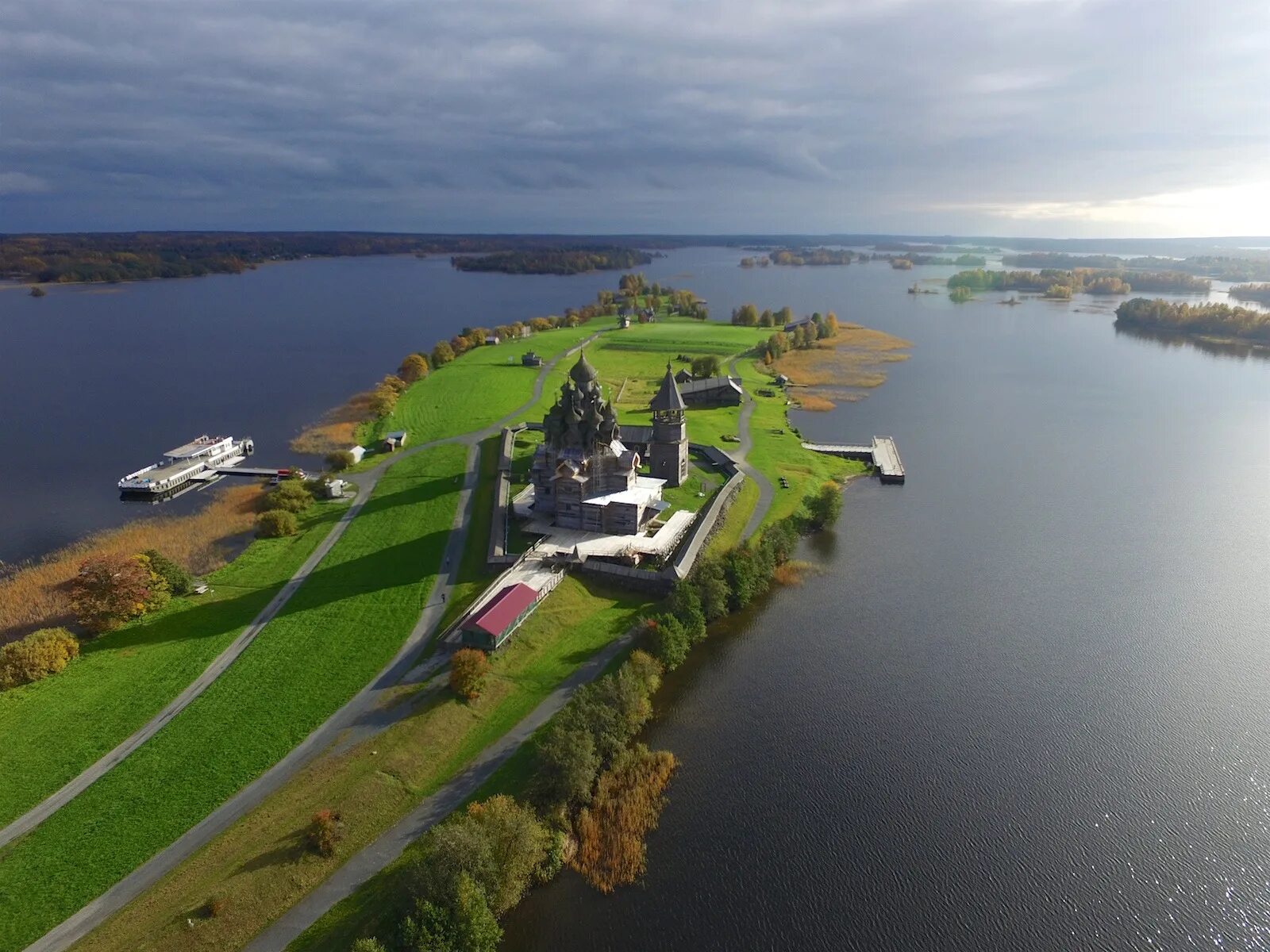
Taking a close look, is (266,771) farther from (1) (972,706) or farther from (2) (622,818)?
(1) (972,706)

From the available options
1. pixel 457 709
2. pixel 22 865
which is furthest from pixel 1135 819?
pixel 22 865

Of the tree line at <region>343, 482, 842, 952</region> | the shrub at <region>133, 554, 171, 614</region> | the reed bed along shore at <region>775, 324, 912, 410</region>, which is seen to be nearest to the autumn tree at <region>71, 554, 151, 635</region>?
the shrub at <region>133, 554, 171, 614</region>

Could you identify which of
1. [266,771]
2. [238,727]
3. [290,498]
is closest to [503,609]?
[266,771]

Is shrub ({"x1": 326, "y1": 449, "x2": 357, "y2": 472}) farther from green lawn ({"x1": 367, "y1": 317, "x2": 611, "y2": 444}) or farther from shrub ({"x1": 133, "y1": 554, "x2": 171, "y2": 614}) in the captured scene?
shrub ({"x1": 133, "y1": 554, "x2": 171, "y2": 614})

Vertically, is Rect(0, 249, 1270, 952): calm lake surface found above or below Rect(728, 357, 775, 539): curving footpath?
below

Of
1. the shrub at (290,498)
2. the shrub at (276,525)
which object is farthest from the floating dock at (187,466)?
the shrub at (276,525)

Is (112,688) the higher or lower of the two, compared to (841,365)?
lower
